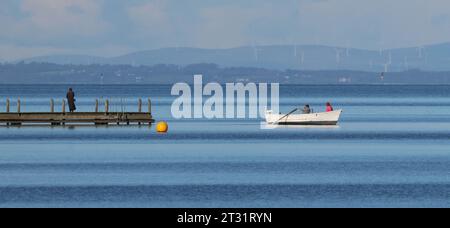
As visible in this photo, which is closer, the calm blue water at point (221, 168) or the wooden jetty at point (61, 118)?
the calm blue water at point (221, 168)

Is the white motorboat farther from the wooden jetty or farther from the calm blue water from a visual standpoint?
the wooden jetty

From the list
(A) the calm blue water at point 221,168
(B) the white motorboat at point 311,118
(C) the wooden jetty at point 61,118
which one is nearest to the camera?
(A) the calm blue water at point 221,168

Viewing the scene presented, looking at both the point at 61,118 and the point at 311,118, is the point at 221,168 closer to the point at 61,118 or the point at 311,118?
the point at 61,118

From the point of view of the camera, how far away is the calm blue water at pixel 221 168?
45156 mm

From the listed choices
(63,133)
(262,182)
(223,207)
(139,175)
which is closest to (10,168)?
(139,175)

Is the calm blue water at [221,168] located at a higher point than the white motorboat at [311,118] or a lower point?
lower

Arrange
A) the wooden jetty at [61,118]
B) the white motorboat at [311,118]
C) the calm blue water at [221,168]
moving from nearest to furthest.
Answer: the calm blue water at [221,168]
the wooden jetty at [61,118]
the white motorboat at [311,118]

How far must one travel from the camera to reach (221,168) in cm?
Answer: 5844

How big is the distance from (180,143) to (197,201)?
112 feet

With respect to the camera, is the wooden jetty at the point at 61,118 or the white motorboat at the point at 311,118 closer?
the wooden jetty at the point at 61,118

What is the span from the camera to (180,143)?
7819 centimetres

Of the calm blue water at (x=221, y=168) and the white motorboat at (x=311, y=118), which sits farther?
the white motorboat at (x=311, y=118)

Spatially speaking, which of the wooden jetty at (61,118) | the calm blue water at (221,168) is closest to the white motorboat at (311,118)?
the calm blue water at (221,168)

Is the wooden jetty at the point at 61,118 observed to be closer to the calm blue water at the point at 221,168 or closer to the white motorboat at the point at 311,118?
the calm blue water at the point at 221,168
